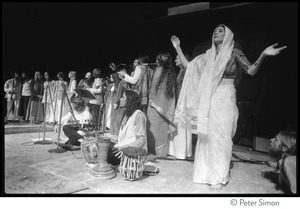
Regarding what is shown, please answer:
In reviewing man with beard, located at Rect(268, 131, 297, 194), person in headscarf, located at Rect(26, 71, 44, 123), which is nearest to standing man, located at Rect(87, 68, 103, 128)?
person in headscarf, located at Rect(26, 71, 44, 123)

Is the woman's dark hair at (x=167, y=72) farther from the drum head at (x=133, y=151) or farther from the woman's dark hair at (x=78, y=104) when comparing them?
the woman's dark hair at (x=78, y=104)

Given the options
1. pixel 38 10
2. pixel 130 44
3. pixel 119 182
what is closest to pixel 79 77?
pixel 130 44

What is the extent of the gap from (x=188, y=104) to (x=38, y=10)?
248 centimetres

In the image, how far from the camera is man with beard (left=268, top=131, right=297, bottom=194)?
258cm

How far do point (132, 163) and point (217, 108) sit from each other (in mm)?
1213

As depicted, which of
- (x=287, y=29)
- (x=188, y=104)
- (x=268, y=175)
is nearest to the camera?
(x=188, y=104)

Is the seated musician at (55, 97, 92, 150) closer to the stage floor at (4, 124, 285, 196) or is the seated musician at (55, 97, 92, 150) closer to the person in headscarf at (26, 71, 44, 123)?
the stage floor at (4, 124, 285, 196)

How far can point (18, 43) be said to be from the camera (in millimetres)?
3840

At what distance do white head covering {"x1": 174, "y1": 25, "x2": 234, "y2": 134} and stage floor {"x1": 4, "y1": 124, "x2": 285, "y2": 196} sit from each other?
0.74 meters

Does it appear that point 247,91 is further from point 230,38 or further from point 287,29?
point 230,38

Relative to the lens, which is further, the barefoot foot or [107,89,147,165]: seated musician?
[107,89,147,165]: seated musician

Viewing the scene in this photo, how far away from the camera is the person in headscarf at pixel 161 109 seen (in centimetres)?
399

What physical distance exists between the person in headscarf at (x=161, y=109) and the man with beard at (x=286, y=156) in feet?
5.44

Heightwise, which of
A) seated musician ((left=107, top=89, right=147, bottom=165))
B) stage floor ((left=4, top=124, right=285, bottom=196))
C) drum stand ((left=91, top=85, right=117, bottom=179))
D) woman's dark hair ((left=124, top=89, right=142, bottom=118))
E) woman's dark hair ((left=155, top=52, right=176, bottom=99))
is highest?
woman's dark hair ((left=155, top=52, right=176, bottom=99))
